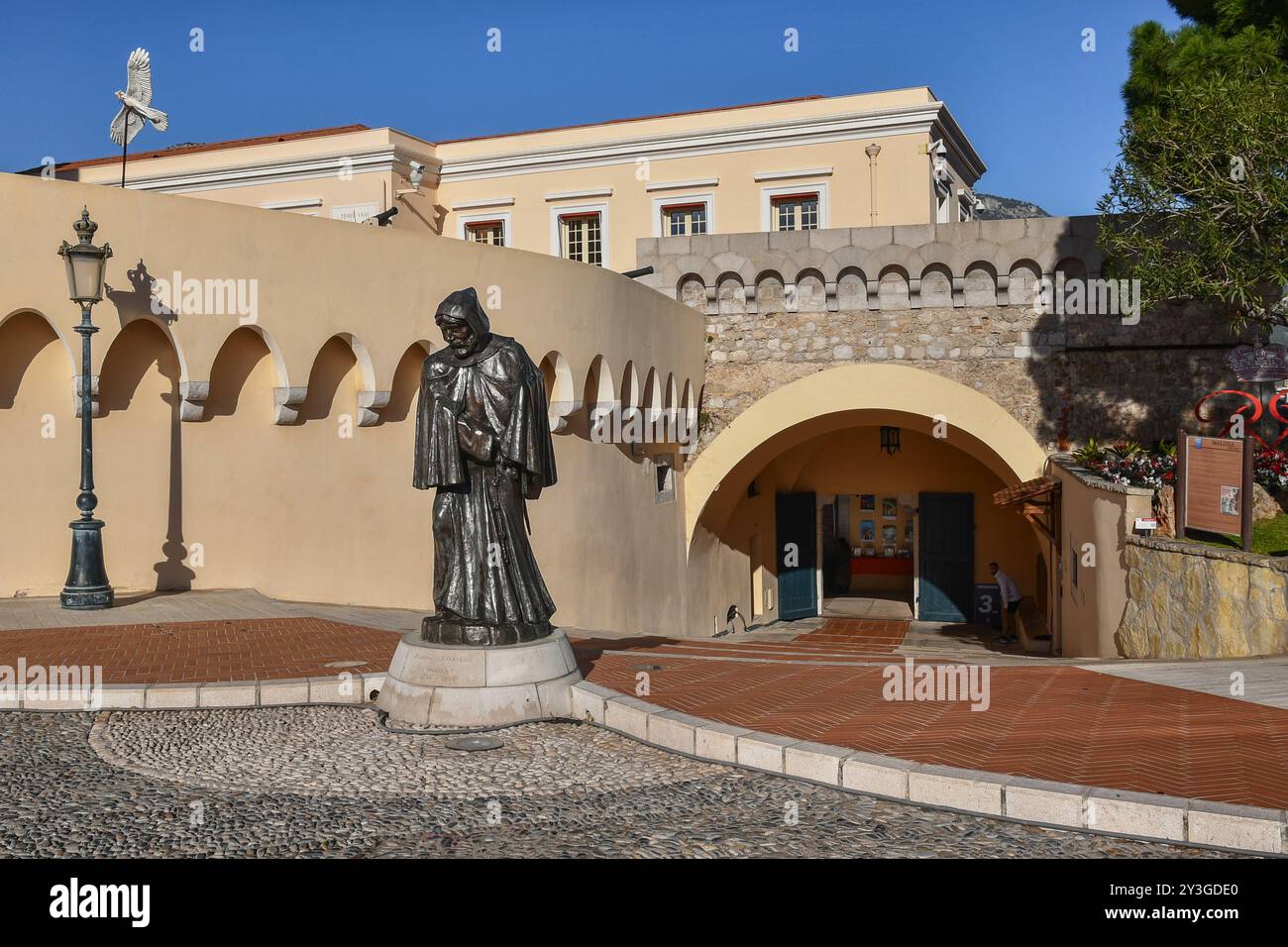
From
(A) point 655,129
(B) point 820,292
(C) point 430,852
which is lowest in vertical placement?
(C) point 430,852

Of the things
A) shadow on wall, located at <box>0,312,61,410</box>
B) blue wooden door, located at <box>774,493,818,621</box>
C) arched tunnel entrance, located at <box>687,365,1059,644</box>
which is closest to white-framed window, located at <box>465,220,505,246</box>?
arched tunnel entrance, located at <box>687,365,1059,644</box>

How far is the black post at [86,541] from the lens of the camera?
1037 cm

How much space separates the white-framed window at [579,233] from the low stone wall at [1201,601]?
1637cm

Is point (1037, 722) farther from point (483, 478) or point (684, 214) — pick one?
point (684, 214)

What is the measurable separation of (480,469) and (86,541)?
17.4 ft

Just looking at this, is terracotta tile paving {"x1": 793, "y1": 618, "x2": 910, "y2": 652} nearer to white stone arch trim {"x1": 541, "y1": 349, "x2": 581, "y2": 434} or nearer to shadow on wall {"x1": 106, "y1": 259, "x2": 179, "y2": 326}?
white stone arch trim {"x1": 541, "y1": 349, "x2": 581, "y2": 434}

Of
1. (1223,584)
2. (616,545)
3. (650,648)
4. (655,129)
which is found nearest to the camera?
(1223,584)

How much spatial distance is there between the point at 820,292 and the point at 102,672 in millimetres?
12788

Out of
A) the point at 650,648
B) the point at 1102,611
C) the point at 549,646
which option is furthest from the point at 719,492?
the point at 549,646

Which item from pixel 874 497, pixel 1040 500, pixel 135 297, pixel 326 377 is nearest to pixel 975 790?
pixel 135 297

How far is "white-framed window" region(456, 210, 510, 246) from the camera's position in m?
26.0

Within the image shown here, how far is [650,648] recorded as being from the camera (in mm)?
10312

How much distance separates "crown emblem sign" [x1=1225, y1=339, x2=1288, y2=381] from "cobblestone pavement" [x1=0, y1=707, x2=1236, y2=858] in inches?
484
